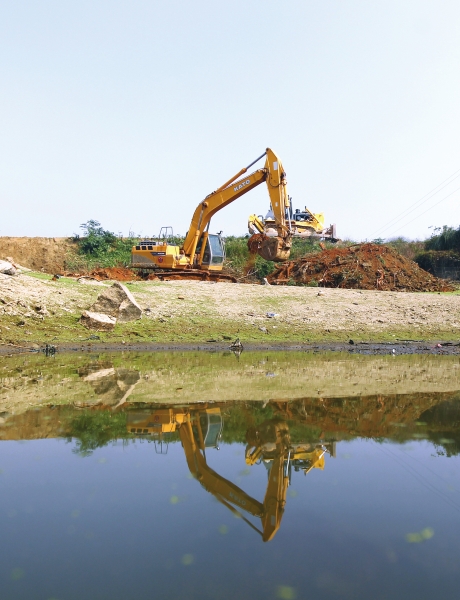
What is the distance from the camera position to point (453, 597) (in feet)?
12.6

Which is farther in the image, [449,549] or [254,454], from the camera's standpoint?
[254,454]

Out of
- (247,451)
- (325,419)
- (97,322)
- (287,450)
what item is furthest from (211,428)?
(97,322)

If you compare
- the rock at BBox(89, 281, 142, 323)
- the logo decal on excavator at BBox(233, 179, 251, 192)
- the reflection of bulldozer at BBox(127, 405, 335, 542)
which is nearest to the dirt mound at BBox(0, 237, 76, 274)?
the logo decal on excavator at BBox(233, 179, 251, 192)

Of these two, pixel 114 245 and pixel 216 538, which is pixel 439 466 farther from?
pixel 114 245

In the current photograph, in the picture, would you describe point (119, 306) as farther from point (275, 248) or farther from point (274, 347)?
point (275, 248)

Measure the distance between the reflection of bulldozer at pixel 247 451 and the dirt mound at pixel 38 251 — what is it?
32698mm

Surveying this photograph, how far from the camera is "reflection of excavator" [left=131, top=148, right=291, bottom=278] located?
25859mm

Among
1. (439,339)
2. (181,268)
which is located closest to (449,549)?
(439,339)

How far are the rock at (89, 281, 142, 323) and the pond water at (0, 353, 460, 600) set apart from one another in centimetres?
747

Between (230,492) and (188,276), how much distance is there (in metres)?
22.1

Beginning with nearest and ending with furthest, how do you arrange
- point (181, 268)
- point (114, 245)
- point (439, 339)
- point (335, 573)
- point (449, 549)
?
point (335, 573) < point (449, 549) < point (439, 339) < point (181, 268) < point (114, 245)

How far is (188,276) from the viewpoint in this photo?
27406 mm

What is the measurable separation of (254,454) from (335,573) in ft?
9.05

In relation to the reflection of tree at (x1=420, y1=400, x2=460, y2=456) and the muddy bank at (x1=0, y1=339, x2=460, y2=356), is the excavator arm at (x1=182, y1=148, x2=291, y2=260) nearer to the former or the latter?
the muddy bank at (x1=0, y1=339, x2=460, y2=356)
